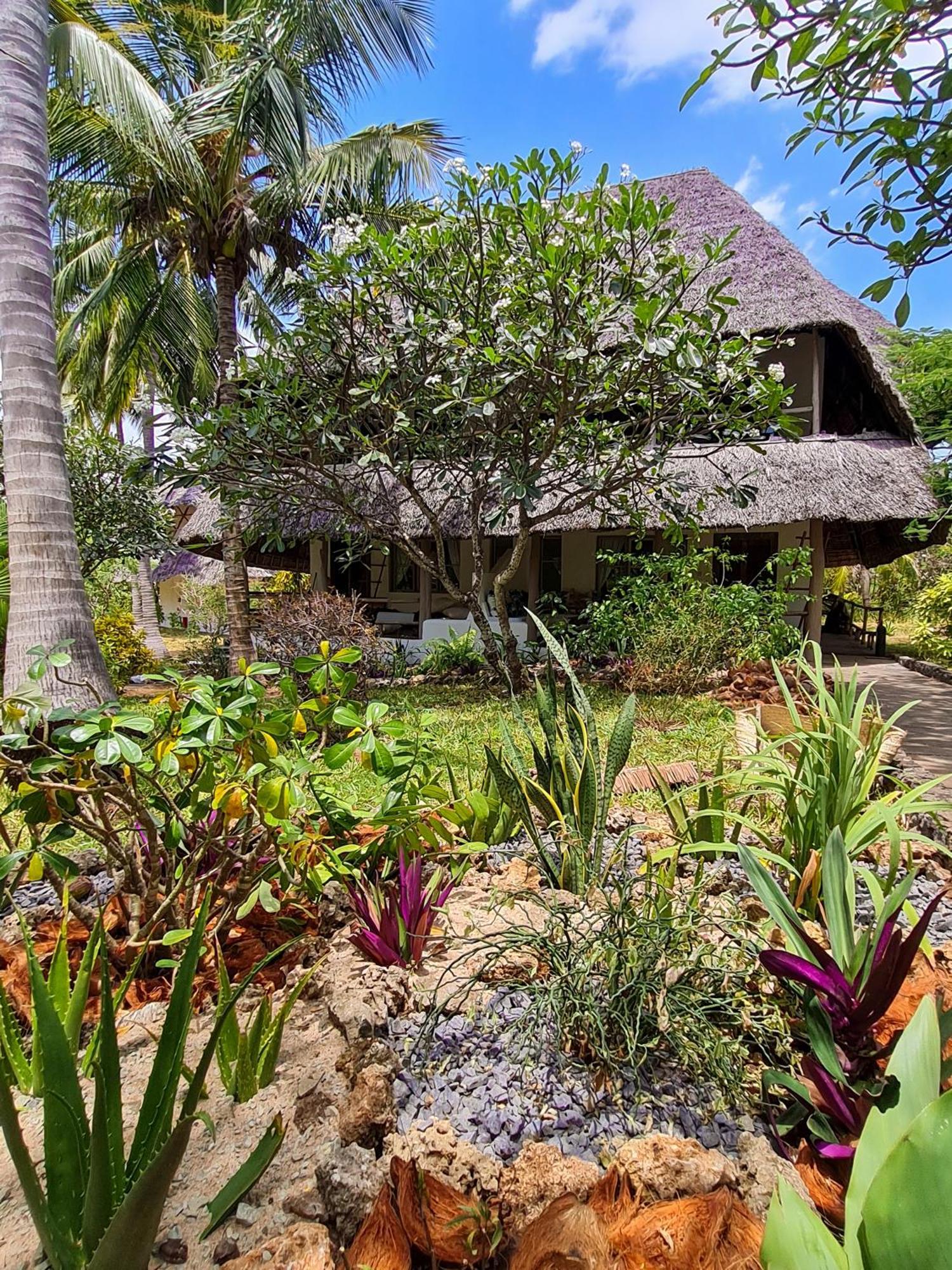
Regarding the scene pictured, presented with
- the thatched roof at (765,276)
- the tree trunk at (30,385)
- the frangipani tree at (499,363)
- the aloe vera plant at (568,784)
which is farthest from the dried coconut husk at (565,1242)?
the thatched roof at (765,276)

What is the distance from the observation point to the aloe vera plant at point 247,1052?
1188mm

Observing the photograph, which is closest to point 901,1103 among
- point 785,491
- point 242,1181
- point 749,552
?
point 242,1181

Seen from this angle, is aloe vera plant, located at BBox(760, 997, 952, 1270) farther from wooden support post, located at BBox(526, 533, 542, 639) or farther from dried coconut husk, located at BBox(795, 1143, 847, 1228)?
wooden support post, located at BBox(526, 533, 542, 639)

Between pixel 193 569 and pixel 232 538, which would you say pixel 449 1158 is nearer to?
pixel 232 538

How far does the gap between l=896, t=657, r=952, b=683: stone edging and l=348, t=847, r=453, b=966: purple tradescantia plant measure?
27.0 ft

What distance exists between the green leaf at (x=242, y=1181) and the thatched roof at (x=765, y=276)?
8.03 meters

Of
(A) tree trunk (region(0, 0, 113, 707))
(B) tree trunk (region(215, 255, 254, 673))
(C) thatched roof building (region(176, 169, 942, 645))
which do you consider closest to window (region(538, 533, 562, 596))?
(C) thatched roof building (region(176, 169, 942, 645))

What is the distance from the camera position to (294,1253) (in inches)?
33.3

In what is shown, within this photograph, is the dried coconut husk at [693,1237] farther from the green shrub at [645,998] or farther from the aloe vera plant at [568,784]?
the aloe vera plant at [568,784]

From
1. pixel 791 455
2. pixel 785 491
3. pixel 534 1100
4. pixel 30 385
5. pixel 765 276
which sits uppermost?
pixel 765 276

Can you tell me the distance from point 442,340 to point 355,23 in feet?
14.4

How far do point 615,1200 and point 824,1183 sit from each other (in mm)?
333

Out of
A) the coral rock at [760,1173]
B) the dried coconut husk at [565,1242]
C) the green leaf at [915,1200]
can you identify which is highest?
the green leaf at [915,1200]

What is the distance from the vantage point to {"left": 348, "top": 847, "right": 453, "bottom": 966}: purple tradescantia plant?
1558 mm
